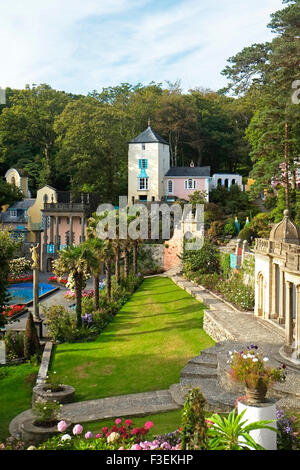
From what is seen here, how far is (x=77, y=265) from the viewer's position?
2620 centimetres

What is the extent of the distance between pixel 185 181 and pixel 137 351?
39350 millimetres

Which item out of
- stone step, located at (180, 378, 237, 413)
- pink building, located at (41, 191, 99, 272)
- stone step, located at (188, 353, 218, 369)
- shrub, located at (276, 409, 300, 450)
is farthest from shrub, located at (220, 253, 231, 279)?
shrub, located at (276, 409, 300, 450)

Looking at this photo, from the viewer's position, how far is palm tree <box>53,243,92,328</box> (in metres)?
26.3

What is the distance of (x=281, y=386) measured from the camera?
14.9m

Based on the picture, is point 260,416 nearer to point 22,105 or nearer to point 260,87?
point 260,87

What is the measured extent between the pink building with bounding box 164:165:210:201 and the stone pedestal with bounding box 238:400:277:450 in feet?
160

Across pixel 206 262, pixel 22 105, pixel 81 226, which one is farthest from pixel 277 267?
pixel 22 105

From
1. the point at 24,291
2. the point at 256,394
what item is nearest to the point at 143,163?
the point at 24,291

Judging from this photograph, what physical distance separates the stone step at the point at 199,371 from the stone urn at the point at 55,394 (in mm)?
3790

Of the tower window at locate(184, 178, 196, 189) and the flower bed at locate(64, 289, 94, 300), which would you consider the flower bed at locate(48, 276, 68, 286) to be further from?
the tower window at locate(184, 178, 196, 189)

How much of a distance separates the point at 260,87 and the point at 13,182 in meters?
36.8

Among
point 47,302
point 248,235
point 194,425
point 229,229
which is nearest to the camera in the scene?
point 194,425

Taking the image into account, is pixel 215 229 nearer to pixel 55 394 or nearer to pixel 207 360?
pixel 207 360

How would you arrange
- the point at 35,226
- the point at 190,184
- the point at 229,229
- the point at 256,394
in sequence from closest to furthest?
1. the point at 256,394
2. the point at 229,229
3. the point at 35,226
4. the point at 190,184
